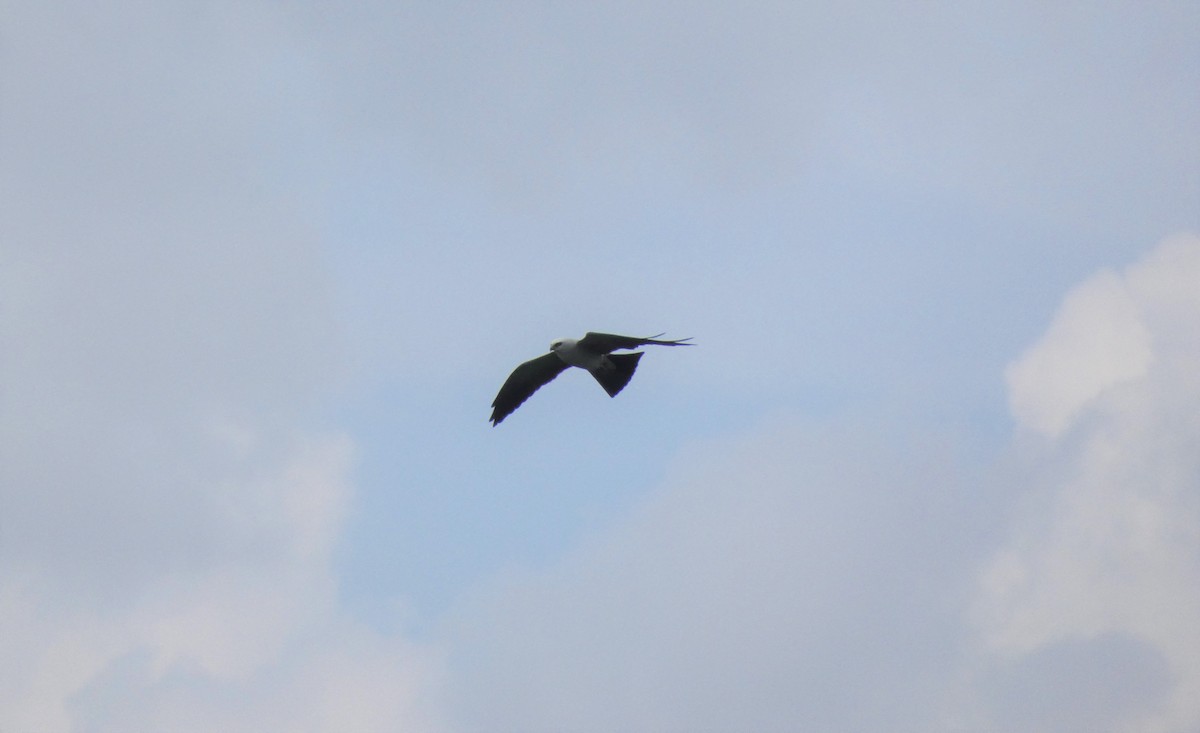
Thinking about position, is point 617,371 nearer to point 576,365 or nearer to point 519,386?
point 576,365

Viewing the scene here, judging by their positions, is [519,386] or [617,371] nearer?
[617,371]

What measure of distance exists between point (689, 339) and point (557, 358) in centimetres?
660

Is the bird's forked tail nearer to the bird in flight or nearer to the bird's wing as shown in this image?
the bird in flight

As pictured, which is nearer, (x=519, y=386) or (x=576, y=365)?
(x=576, y=365)

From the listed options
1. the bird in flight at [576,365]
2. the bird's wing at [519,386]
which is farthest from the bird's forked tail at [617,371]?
the bird's wing at [519,386]

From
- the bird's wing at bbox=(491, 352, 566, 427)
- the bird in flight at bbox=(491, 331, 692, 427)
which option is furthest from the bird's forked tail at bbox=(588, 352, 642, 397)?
the bird's wing at bbox=(491, 352, 566, 427)

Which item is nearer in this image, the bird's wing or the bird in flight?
the bird in flight

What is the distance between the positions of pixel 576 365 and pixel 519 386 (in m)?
1.92

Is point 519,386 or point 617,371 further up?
point 519,386

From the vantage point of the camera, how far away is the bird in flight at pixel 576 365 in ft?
Answer: 84.5

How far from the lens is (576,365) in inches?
1067

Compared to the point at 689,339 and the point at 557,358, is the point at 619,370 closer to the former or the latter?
the point at 557,358

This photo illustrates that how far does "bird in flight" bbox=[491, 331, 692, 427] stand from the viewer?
25.8m

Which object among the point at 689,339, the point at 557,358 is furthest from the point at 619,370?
the point at 689,339
